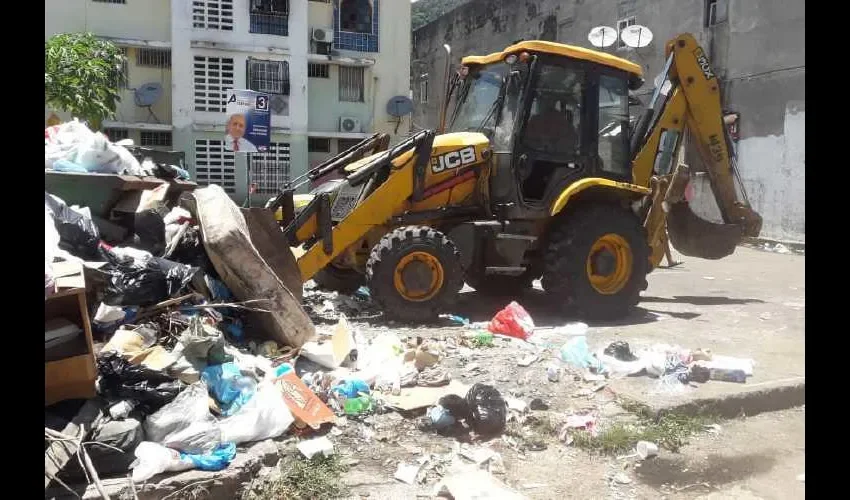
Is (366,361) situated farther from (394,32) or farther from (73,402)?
(394,32)

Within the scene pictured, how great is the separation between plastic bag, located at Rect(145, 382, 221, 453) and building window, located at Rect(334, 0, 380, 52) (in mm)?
18740

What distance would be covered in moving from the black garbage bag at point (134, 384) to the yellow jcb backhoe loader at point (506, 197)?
2407 mm

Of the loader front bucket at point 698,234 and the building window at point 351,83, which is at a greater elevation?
the building window at point 351,83

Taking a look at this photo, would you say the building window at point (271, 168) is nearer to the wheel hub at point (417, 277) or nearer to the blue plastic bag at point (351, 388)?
the wheel hub at point (417, 277)

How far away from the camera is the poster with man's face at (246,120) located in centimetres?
1173

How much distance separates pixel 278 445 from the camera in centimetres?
343

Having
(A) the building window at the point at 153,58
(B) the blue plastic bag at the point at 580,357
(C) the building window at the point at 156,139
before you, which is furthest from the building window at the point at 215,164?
(B) the blue plastic bag at the point at 580,357

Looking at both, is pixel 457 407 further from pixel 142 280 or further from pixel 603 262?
pixel 603 262

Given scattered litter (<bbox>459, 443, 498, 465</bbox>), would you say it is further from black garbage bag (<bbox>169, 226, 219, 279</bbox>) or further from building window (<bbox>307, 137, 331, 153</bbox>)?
building window (<bbox>307, 137, 331, 153</bbox>)

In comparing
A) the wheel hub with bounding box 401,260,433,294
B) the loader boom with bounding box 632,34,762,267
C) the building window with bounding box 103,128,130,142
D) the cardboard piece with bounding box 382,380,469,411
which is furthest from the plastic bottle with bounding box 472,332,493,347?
the building window with bounding box 103,128,130,142

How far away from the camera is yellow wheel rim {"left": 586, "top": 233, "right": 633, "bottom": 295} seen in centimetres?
659

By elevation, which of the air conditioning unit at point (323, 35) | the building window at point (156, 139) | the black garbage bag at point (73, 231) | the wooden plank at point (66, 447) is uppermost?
the air conditioning unit at point (323, 35)
